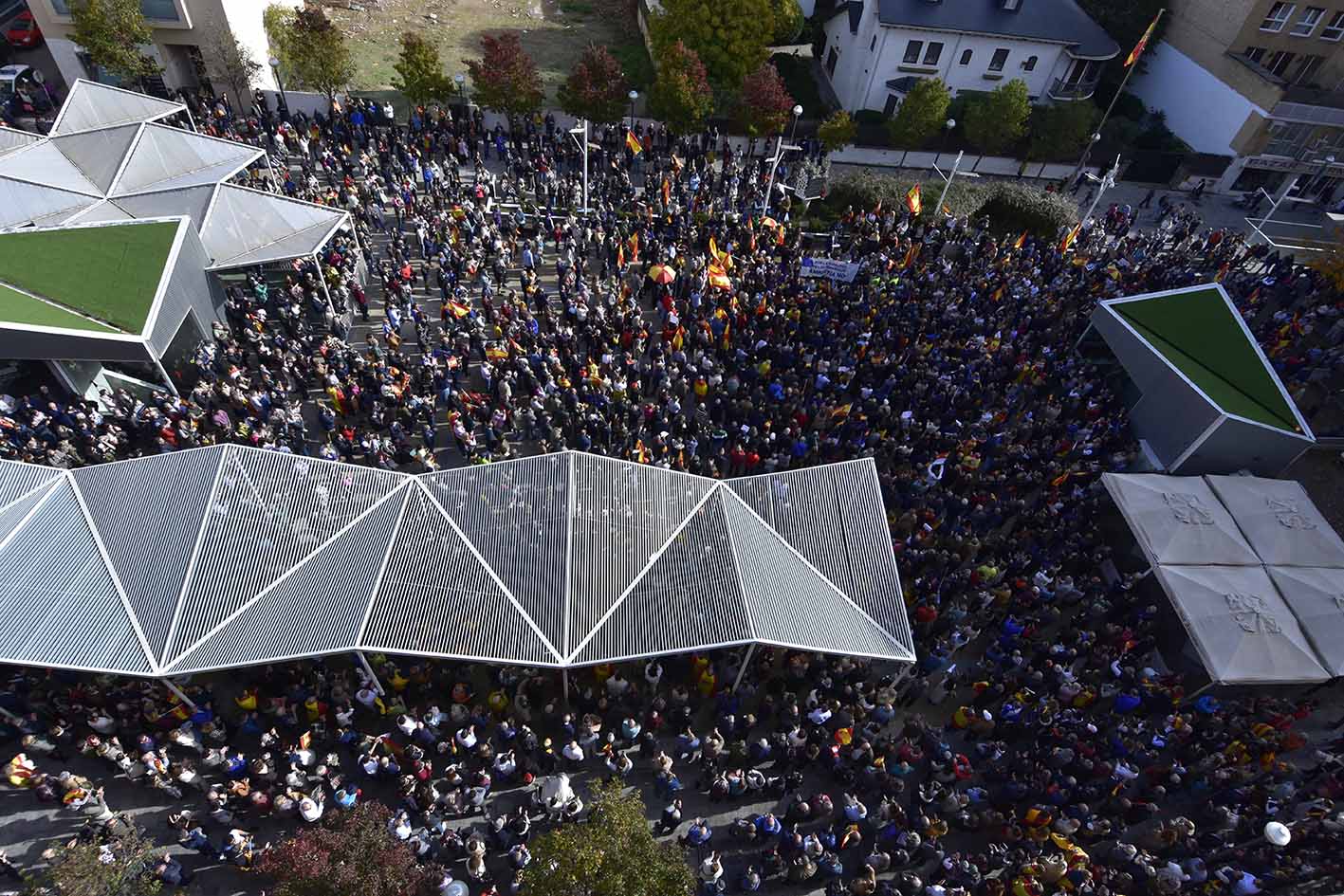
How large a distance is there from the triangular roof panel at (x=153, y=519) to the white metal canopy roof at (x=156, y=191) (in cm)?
824

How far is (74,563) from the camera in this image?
1106 cm

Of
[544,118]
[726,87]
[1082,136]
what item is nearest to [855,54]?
[726,87]

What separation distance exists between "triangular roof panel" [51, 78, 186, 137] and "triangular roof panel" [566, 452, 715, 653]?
2199 cm

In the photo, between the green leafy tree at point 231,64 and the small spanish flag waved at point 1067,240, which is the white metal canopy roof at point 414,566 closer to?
the small spanish flag waved at point 1067,240

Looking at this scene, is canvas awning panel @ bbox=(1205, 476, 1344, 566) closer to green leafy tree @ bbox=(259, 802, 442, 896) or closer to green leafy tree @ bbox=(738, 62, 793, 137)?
green leafy tree @ bbox=(259, 802, 442, 896)

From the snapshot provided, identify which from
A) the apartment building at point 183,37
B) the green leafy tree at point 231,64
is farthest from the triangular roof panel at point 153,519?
the apartment building at point 183,37

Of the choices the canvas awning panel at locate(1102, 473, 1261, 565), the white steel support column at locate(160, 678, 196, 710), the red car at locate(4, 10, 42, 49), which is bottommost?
the red car at locate(4, 10, 42, 49)

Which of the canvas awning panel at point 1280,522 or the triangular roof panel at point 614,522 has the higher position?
the triangular roof panel at point 614,522

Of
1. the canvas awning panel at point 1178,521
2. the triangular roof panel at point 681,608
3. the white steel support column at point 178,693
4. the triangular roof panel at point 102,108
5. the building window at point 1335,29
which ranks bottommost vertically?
the white steel support column at point 178,693

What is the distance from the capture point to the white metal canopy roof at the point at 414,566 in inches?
415

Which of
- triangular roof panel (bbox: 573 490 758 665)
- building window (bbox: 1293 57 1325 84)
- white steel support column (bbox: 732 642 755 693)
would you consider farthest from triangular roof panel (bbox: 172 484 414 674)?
building window (bbox: 1293 57 1325 84)

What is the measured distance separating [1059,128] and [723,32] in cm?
1454

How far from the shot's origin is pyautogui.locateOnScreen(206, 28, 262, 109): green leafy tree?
26.9 m

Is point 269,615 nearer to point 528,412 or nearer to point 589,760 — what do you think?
point 589,760
